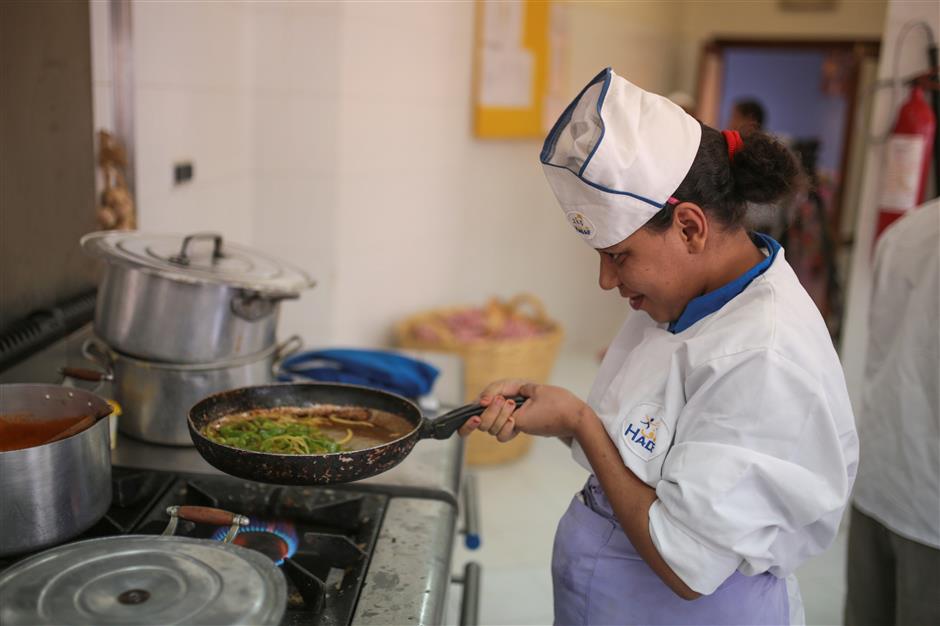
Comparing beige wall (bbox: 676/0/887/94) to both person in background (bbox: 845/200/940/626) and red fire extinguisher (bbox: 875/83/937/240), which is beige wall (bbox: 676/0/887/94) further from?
person in background (bbox: 845/200/940/626)

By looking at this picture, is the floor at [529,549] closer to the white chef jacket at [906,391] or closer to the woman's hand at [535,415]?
the white chef jacket at [906,391]

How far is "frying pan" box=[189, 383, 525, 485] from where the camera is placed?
3.51 feet

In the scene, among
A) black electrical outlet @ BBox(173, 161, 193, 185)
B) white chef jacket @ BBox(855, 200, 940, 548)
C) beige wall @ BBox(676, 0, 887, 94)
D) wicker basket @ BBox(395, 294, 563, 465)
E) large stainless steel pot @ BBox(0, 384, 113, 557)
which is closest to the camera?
large stainless steel pot @ BBox(0, 384, 113, 557)

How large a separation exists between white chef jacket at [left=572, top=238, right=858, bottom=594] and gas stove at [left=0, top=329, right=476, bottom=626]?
1.03ft

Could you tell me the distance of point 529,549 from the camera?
2.90 metres

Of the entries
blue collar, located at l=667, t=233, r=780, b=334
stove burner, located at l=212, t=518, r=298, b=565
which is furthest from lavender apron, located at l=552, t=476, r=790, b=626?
stove burner, located at l=212, t=518, r=298, b=565

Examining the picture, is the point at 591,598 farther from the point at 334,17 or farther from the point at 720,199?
the point at 334,17

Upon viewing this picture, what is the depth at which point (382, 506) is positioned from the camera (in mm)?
1291

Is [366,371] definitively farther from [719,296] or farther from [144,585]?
[144,585]

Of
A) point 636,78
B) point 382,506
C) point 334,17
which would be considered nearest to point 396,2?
point 334,17

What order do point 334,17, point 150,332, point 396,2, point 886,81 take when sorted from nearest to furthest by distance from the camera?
point 150,332 < point 886,81 < point 334,17 < point 396,2

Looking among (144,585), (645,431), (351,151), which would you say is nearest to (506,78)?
(351,151)

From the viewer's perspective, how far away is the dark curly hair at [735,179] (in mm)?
1088

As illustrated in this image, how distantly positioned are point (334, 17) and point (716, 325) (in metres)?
2.33
